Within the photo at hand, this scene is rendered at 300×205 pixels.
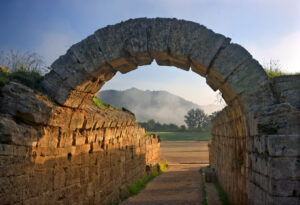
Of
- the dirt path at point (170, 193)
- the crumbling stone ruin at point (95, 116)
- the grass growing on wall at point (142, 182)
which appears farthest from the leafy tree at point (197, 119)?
the crumbling stone ruin at point (95, 116)

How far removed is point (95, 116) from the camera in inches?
283

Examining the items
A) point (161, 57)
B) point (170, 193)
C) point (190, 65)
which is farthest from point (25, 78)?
point (170, 193)

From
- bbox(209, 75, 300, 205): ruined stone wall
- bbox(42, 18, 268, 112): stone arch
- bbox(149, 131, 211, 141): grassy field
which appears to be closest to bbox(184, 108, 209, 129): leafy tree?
bbox(149, 131, 211, 141): grassy field

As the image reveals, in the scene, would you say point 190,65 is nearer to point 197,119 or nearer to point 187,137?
point 187,137

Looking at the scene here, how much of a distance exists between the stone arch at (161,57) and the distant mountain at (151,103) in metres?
127

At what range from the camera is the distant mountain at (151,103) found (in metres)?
143

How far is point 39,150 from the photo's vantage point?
17.0ft

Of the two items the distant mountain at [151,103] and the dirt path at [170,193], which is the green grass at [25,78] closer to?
the dirt path at [170,193]

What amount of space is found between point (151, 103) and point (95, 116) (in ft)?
514

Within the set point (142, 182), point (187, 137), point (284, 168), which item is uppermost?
point (187, 137)

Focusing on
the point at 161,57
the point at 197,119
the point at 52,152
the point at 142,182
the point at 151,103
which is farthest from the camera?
the point at 151,103

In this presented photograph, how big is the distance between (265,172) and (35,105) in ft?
13.8

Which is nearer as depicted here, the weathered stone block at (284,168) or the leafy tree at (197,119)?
the weathered stone block at (284,168)

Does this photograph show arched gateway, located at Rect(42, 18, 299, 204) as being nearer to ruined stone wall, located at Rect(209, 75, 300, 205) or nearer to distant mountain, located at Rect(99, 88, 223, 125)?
ruined stone wall, located at Rect(209, 75, 300, 205)
